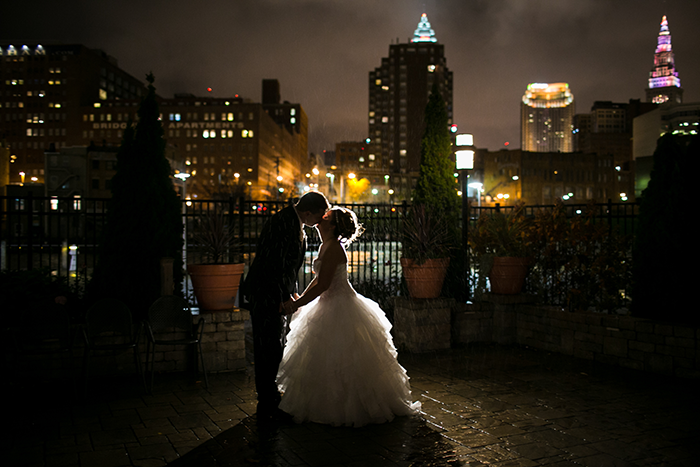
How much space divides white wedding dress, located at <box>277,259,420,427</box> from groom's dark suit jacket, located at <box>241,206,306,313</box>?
0.31 metres

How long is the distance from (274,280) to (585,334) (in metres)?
5.12

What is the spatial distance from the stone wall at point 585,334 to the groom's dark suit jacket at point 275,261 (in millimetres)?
4405

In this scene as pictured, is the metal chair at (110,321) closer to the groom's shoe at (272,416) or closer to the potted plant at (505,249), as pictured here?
the groom's shoe at (272,416)

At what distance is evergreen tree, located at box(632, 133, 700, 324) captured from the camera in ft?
22.0

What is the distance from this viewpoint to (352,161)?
191625 millimetres

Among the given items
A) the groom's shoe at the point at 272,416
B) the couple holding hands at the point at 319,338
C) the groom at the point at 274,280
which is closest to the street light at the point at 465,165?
Result: the couple holding hands at the point at 319,338

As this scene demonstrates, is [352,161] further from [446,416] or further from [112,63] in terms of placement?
[446,416]

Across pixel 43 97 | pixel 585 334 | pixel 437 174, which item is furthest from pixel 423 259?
pixel 43 97

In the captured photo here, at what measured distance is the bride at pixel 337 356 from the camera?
4.59m

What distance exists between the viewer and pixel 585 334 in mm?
7508

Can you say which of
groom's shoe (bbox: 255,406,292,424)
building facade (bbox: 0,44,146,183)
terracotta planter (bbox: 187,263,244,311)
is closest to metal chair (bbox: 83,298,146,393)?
terracotta planter (bbox: 187,263,244,311)

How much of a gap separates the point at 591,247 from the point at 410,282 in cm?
281

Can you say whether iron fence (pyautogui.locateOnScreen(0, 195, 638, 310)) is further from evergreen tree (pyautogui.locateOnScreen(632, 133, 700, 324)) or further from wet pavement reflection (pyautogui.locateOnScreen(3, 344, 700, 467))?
wet pavement reflection (pyautogui.locateOnScreen(3, 344, 700, 467))

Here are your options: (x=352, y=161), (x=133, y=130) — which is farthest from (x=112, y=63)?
(x=133, y=130)
